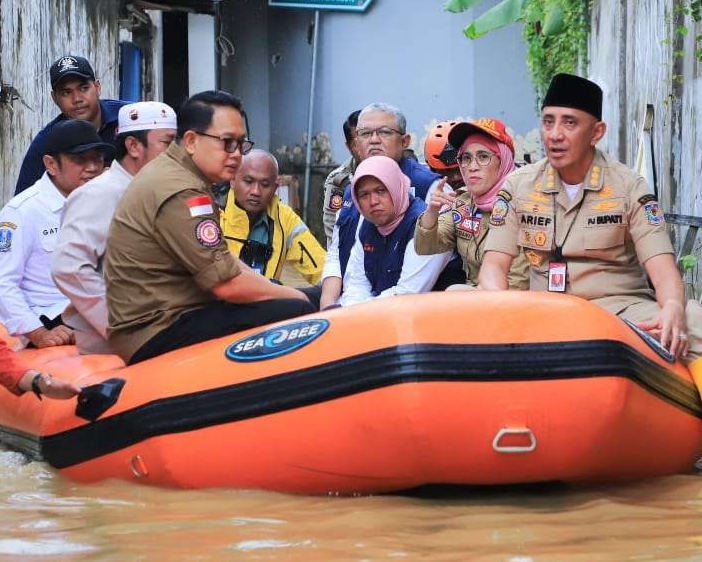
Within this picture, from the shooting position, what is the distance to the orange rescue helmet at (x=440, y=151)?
655 cm

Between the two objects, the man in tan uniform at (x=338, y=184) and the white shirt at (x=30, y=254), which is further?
the man in tan uniform at (x=338, y=184)

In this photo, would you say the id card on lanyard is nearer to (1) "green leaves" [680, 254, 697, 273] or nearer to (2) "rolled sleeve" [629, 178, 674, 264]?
(2) "rolled sleeve" [629, 178, 674, 264]

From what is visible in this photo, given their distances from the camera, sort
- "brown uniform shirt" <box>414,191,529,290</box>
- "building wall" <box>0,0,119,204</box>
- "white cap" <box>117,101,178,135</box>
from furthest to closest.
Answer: "building wall" <box>0,0,119,204</box>, "white cap" <box>117,101,178,135</box>, "brown uniform shirt" <box>414,191,529,290</box>

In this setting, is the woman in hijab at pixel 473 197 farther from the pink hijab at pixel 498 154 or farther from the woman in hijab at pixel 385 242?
the woman in hijab at pixel 385 242

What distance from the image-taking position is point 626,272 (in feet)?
15.8

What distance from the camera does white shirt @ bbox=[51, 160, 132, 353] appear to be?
5.18m

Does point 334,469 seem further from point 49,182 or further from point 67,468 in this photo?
point 49,182

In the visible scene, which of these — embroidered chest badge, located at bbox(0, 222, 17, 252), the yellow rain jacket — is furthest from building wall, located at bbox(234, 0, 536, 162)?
embroidered chest badge, located at bbox(0, 222, 17, 252)

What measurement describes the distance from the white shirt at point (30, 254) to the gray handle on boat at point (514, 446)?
2.68m

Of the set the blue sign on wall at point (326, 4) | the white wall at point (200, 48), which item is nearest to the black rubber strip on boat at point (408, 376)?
the white wall at point (200, 48)

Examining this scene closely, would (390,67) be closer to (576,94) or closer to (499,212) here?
(499,212)

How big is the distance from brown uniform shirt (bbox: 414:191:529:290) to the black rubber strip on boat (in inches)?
56.7

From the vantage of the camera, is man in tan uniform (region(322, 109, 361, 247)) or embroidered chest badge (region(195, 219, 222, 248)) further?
man in tan uniform (region(322, 109, 361, 247))

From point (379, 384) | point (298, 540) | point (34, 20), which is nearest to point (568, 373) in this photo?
point (379, 384)
